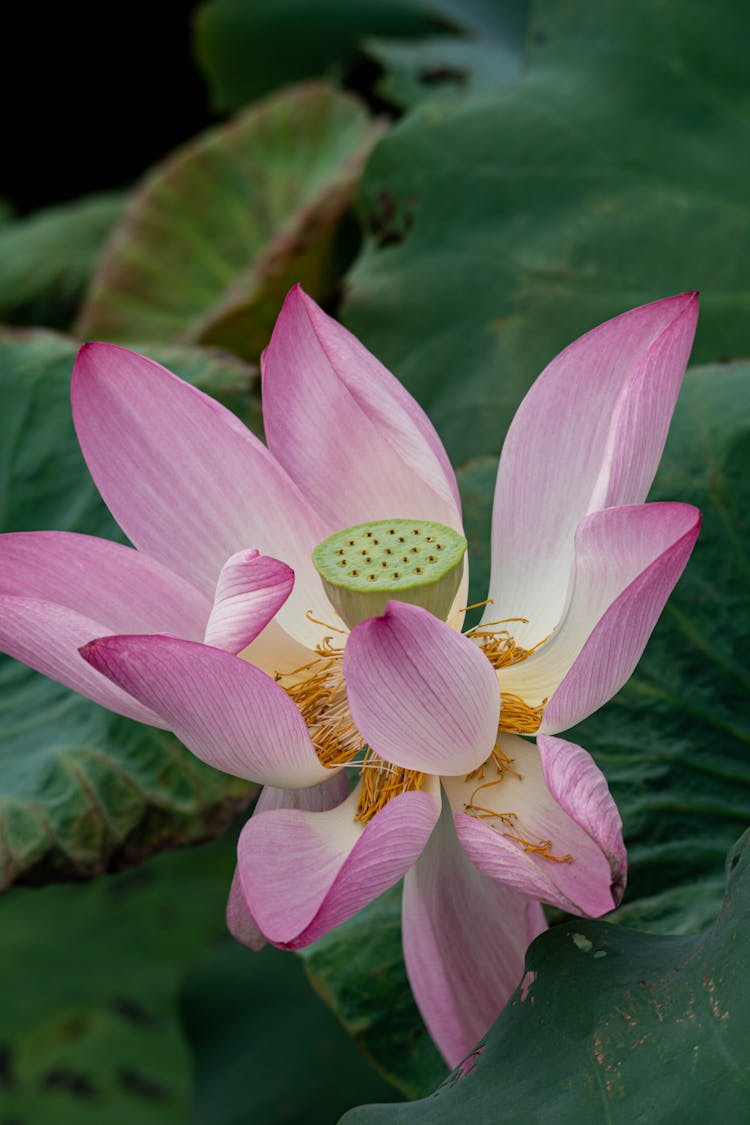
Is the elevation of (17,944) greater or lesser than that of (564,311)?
lesser

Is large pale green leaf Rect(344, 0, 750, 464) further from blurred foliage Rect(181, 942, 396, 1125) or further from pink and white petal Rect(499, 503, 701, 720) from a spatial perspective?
blurred foliage Rect(181, 942, 396, 1125)

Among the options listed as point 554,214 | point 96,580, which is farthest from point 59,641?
point 554,214

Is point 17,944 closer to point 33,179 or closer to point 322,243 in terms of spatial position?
point 322,243

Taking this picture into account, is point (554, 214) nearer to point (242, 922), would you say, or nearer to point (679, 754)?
point (679, 754)

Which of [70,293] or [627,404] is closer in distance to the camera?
[627,404]

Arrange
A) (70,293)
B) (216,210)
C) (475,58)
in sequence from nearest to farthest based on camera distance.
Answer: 1. (475,58)
2. (216,210)
3. (70,293)

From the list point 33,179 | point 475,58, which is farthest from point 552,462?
point 33,179
